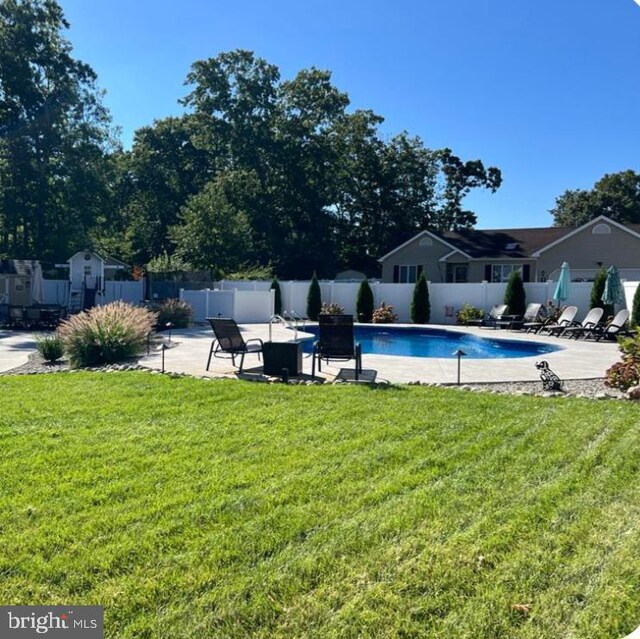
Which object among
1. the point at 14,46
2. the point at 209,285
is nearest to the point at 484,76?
the point at 209,285

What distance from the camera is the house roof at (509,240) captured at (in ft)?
88.3

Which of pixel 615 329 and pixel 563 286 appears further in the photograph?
pixel 563 286

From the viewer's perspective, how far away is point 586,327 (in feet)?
55.4

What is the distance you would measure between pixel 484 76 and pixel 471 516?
1456 cm

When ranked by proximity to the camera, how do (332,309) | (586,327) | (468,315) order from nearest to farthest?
(586,327), (468,315), (332,309)

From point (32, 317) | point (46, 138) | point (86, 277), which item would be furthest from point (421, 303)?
point (46, 138)

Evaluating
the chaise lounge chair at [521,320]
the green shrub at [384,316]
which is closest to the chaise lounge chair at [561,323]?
the chaise lounge chair at [521,320]

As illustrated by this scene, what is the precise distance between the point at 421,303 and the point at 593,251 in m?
10.3

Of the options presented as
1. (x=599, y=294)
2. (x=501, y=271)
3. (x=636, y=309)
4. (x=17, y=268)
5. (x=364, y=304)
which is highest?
(x=501, y=271)

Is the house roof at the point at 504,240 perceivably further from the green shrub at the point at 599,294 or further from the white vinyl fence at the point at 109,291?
the white vinyl fence at the point at 109,291

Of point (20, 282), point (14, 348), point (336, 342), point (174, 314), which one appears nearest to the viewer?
point (336, 342)

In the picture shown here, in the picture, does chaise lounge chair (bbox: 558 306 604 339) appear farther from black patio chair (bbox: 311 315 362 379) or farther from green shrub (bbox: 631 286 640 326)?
black patio chair (bbox: 311 315 362 379)

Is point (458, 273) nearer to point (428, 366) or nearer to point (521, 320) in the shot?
point (521, 320)

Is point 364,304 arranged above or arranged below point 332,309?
above
